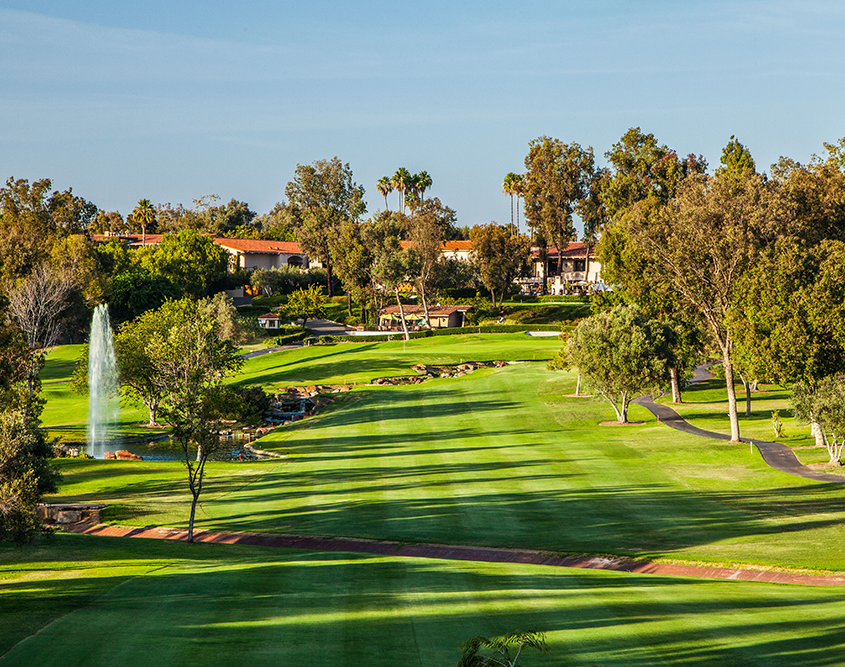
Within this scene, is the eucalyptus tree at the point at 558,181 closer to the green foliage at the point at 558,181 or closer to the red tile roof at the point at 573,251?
the green foliage at the point at 558,181

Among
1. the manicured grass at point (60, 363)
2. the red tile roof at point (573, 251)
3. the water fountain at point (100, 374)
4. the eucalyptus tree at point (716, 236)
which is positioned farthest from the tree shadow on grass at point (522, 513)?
the red tile roof at point (573, 251)

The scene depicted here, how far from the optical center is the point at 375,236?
121 metres

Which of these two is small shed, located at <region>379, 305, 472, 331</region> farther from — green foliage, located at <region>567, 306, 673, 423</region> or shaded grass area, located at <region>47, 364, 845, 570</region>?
shaded grass area, located at <region>47, 364, 845, 570</region>

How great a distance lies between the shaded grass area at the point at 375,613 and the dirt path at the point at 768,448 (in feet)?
62.4

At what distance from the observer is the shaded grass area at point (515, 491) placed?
2947 cm

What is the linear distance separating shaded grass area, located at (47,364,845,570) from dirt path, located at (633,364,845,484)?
3.20 feet

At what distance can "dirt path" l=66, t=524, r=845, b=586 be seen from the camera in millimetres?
24547

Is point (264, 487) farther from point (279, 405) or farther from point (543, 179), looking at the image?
point (543, 179)

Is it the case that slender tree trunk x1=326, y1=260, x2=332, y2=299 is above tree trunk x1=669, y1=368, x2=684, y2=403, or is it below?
above

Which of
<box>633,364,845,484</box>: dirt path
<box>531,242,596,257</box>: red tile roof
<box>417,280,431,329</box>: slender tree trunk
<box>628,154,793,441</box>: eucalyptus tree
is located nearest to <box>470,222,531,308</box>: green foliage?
<box>417,280,431,329</box>: slender tree trunk

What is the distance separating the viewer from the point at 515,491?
37281mm

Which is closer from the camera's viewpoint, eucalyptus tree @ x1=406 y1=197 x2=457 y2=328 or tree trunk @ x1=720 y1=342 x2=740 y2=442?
tree trunk @ x1=720 y1=342 x2=740 y2=442

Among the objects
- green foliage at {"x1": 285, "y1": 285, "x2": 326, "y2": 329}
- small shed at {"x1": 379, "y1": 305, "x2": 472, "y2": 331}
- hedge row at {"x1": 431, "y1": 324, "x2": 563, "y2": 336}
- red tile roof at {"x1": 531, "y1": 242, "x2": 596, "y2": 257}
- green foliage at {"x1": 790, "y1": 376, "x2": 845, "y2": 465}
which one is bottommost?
green foliage at {"x1": 790, "y1": 376, "x2": 845, "y2": 465}

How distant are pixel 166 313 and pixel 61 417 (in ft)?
51.7
